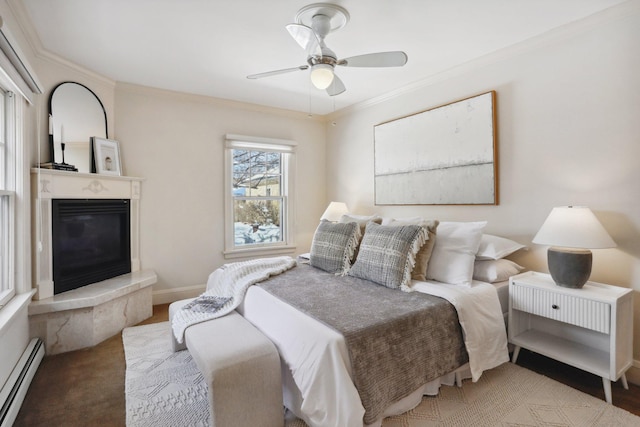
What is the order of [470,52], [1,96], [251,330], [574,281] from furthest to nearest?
[470,52]
[1,96]
[574,281]
[251,330]

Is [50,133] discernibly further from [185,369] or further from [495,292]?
[495,292]

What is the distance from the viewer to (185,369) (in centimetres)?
226

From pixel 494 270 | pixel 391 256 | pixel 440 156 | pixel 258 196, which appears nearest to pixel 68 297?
pixel 258 196

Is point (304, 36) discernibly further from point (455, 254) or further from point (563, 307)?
point (563, 307)

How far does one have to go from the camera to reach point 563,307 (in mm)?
2000

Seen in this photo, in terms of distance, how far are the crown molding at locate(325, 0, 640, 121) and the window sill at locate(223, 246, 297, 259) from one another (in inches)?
94.1

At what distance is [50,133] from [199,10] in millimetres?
1852

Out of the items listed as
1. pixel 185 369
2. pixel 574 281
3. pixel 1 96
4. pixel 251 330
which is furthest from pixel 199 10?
pixel 574 281

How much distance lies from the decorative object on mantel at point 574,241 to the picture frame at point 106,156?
385cm

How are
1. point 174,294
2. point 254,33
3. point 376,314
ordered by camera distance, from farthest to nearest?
point 174,294 < point 254,33 < point 376,314

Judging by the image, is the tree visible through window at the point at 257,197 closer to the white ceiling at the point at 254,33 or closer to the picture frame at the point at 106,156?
the white ceiling at the point at 254,33

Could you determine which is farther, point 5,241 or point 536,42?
point 536,42

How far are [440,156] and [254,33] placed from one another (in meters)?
2.05

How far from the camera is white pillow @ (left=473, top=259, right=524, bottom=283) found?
240 centimetres
